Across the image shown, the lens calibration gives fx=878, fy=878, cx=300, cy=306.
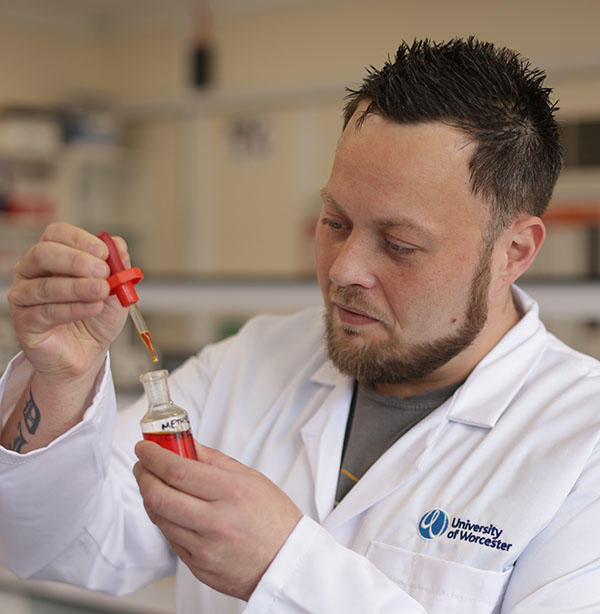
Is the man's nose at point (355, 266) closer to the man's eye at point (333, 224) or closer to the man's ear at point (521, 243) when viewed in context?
the man's eye at point (333, 224)

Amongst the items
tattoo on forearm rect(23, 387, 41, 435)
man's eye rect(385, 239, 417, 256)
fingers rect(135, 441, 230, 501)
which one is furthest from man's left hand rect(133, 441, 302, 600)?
man's eye rect(385, 239, 417, 256)

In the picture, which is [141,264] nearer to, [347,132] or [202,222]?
[202,222]

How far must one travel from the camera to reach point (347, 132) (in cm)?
126

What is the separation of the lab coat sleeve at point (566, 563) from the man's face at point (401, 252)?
284 mm

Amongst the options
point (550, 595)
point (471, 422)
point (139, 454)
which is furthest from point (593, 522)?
point (139, 454)

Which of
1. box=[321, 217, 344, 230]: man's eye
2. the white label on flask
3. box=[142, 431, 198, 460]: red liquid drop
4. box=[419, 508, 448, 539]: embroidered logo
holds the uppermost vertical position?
box=[321, 217, 344, 230]: man's eye

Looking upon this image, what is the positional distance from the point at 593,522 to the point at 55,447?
70 cm

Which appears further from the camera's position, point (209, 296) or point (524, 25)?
point (524, 25)

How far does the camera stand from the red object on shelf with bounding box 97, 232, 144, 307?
1040 mm

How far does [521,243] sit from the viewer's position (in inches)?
51.8

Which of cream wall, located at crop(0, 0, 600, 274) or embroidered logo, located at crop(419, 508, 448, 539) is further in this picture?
cream wall, located at crop(0, 0, 600, 274)

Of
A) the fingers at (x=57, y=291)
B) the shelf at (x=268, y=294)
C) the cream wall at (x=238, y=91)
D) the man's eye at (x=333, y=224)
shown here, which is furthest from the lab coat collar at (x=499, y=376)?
the cream wall at (x=238, y=91)

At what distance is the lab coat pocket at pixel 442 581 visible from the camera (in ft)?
3.59

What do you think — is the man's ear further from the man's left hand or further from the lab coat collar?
the man's left hand
